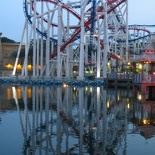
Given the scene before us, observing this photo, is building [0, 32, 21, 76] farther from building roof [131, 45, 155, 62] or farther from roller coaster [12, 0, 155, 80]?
building roof [131, 45, 155, 62]

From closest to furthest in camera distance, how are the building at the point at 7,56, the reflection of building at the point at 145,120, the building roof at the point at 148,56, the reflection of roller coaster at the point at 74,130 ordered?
the reflection of roller coaster at the point at 74,130 → the reflection of building at the point at 145,120 → the building roof at the point at 148,56 → the building at the point at 7,56

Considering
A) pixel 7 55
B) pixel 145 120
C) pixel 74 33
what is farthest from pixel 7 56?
pixel 145 120

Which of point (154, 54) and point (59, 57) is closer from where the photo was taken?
point (154, 54)

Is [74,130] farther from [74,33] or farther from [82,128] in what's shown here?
[74,33]

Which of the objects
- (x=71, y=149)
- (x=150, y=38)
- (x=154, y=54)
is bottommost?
(x=71, y=149)

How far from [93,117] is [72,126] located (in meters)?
2.13

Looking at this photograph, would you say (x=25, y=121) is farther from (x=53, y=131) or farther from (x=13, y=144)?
(x=13, y=144)

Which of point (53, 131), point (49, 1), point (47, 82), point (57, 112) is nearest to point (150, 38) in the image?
point (49, 1)

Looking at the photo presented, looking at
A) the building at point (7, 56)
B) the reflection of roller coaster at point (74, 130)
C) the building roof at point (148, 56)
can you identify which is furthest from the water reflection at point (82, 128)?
the building at point (7, 56)

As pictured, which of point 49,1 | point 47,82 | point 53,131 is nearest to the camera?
point 53,131

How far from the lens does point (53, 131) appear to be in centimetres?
1078

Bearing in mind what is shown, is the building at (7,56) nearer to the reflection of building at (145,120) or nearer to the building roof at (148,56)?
the building roof at (148,56)

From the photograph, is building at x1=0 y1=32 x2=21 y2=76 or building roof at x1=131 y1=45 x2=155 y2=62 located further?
building at x1=0 y1=32 x2=21 y2=76

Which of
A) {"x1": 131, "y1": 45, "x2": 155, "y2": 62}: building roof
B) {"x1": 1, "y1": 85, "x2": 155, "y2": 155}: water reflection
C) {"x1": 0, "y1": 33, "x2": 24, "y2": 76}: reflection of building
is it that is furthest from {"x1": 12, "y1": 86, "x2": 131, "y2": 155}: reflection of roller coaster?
{"x1": 0, "y1": 33, "x2": 24, "y2": 76}: reflection of building
